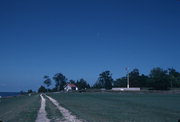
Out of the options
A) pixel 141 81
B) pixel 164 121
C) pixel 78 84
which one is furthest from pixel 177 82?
pixel 164 121

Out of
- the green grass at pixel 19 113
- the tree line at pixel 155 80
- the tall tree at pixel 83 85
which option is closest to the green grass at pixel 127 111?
the green grass at pixel 19 113

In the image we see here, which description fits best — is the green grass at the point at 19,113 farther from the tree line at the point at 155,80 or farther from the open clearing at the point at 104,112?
the tree line at the point at 155,80

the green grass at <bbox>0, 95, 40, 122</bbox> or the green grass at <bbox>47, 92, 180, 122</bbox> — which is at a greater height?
the green grass at <bbox>47, 92, 180, 122</bbox>

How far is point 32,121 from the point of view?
19.4 m

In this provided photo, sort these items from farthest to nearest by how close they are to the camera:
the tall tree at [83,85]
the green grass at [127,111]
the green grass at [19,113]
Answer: the tall tree at [83,85], the green grass at [19,113], the green grass at [127,111]

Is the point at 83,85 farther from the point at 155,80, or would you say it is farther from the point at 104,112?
the point at 104,112

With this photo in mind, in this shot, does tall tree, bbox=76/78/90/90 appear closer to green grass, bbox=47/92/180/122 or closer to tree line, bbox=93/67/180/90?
tree line, bbox=93/67/180/90

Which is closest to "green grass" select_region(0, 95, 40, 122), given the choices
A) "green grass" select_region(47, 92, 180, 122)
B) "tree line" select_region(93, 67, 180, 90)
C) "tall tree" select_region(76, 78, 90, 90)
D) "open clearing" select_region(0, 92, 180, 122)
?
"open clearing" select_region(0, 92, 180, 122)

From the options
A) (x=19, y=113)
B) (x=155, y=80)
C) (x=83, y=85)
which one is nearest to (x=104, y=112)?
(x=19, y=113)

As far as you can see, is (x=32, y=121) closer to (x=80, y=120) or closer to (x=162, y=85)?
(x=80, y=120)

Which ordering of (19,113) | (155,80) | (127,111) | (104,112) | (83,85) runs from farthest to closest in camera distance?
1. (83,85)
2. (155,80)
3. (19,113)
4. (127,111)
5. (104,112)

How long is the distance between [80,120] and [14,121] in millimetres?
5777

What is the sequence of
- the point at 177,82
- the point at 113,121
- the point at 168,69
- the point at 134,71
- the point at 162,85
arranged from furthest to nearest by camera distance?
the point at 168,69
the point at 134,71
the point at 177,82
the point at 162,85
the point at 113,121

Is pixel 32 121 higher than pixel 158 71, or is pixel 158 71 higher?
pixel 158 71
